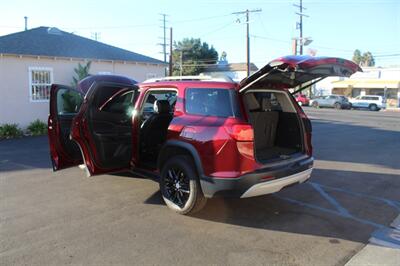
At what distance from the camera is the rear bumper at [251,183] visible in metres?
4.59

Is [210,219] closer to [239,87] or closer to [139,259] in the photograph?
[139,259]

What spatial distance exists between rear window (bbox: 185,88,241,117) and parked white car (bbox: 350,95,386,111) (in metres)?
41.1

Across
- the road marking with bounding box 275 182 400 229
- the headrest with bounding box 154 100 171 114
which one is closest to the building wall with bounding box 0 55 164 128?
the headrest with bounding box 154 100 171 114

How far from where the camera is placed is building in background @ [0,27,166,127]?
584 inches

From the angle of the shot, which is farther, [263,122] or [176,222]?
[263,122]

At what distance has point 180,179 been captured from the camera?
5277 millimetres

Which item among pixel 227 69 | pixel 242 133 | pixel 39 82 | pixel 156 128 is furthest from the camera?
pixel 227 69

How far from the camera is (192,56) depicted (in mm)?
69938

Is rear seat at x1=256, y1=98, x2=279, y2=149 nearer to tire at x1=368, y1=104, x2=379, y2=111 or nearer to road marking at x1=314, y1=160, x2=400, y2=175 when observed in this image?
road marking at x1=314, y1=160, x2=400, y2=175

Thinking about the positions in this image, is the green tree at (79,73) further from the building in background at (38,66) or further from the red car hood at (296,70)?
the red car hood at (296,70)

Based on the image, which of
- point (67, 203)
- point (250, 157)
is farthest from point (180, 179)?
point (67, 203)

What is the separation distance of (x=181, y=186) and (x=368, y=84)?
2116 inches

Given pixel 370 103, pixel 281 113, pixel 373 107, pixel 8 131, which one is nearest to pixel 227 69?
pixel 370 103

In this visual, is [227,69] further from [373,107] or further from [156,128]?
[156,128]
